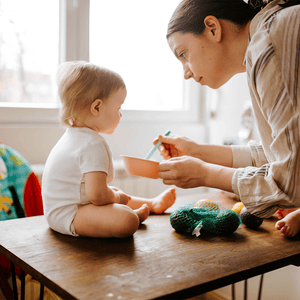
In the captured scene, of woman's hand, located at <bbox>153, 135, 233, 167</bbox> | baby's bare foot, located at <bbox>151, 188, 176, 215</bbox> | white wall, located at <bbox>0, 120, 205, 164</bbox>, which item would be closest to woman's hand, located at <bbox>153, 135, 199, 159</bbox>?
woman's hand, located at <bbox>153, 135, 233, 167</bbox>

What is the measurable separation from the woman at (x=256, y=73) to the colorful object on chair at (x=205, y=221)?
76mm

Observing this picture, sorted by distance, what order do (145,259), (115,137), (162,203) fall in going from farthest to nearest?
(115,137), (162,203), (145,259)

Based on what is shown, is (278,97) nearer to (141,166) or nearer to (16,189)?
(141,166)

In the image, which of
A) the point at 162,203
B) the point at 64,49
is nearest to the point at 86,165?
the point at 162,203

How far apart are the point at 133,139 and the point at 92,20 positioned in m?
0.74

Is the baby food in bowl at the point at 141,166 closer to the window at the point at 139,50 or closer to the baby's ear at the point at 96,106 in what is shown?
the baby's ear at the point at 96,106

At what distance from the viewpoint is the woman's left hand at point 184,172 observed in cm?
98

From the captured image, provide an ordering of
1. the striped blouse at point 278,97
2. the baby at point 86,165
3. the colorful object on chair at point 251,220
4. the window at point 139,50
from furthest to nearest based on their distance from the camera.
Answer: the window at point 139,50 → the colorful object on chair at point 251,220 → the baby at point 86,165 → the striped blouse at point 278,97

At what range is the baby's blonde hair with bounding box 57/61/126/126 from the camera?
3.08 feet

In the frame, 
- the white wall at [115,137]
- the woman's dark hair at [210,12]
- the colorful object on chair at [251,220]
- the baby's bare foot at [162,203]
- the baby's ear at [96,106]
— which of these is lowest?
the baby's bare foot at [162,203]

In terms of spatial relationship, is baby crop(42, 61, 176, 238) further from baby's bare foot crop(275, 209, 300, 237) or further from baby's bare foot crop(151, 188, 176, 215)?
baby's bare foot crop(275, 209, 300, 237)

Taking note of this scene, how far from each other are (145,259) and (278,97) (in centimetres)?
48

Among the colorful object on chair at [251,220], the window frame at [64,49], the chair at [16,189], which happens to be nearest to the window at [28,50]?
the window frame at [64,49]

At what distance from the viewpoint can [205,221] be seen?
0.93 meters
